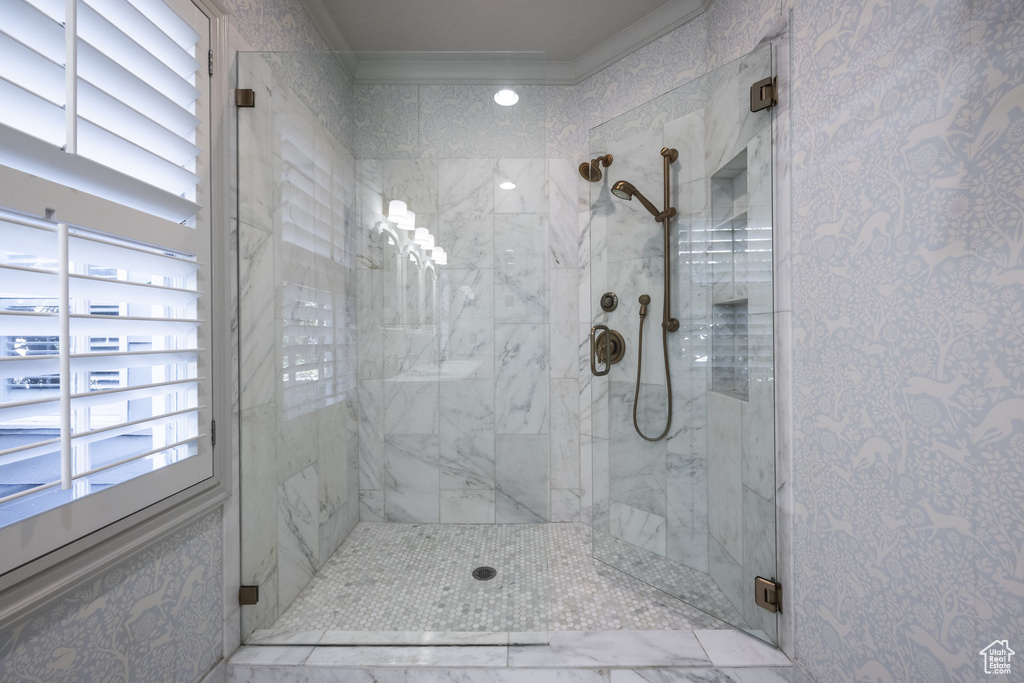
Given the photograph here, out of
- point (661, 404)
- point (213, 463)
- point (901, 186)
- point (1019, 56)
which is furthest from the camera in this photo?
point (661, 404)

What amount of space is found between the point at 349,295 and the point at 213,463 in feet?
2.04

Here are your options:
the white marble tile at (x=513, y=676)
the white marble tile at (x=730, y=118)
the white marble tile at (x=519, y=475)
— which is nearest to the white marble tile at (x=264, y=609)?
the white marble tile at (x=513, y=676)

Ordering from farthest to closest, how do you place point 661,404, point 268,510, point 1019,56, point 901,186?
point 661,404
point 268,510
point 901,186
point 1019,56

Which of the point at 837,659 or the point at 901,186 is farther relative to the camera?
the point at 837,659

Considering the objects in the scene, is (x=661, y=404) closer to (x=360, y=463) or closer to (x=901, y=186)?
(x=901, y=186)

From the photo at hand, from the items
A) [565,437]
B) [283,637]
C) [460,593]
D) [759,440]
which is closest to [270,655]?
[283,637]

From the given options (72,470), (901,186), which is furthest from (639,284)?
(72,470)

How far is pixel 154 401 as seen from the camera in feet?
3.55

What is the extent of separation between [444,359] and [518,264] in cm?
39

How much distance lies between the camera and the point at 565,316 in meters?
2.33

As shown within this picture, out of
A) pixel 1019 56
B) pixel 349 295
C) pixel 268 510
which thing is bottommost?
pixel 268 510

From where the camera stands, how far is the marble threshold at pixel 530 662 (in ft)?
4.11

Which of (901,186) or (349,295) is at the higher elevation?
(901,186)

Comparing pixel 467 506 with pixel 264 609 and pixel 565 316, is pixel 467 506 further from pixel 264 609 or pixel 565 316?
pixel 565 316
